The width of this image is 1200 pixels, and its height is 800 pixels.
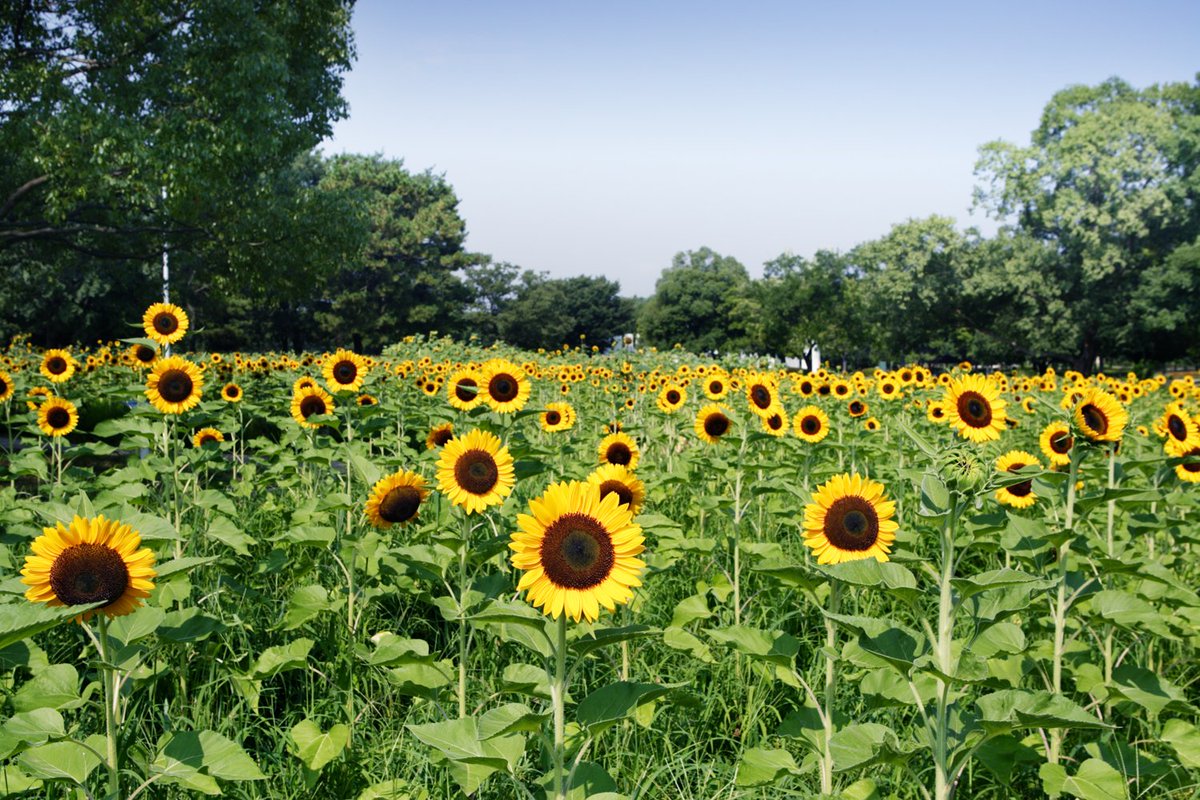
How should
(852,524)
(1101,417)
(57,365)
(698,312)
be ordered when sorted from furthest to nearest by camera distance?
1. (698,312)
2. (57,365)
3. (1101,417)
4. (852,524)

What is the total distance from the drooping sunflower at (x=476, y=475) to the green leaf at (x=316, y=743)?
825 mm

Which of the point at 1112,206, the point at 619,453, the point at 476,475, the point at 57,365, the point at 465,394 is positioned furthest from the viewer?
the point at 1112,206

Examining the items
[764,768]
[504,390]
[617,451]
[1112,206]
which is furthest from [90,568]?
[1112,206]

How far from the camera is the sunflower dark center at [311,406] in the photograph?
195 inches

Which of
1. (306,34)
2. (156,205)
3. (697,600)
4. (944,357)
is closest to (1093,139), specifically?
(944,357)

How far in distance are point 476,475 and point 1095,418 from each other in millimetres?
2315

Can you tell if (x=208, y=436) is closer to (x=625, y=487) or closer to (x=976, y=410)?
(x=625, y=487)

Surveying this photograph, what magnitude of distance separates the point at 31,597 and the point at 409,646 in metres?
1.04

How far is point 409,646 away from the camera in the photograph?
2438mm

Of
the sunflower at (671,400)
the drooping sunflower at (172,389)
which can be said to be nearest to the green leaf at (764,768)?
the drooping sunflower at (172,389)

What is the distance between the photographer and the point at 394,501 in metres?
3.03

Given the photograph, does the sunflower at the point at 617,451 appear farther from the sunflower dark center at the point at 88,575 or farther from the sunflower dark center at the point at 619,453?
the sunflower dark center at the point at 88,575

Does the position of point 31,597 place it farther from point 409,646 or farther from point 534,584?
point 534,584

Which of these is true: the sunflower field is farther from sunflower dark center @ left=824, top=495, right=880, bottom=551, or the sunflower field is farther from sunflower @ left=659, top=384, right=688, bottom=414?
sunflower @ left=659, top=384, right=688, bottom=414
